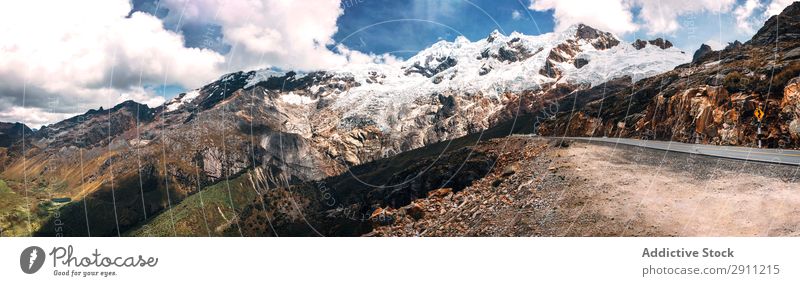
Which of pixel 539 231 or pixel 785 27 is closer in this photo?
pixel 539 231

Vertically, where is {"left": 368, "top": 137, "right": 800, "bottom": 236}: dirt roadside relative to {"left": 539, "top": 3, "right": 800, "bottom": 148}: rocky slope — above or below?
below

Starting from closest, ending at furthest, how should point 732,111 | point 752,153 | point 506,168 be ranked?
point 506,168 < point 752,153 < point 732,111

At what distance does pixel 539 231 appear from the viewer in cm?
1138

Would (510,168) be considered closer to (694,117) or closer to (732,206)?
(732,206)
